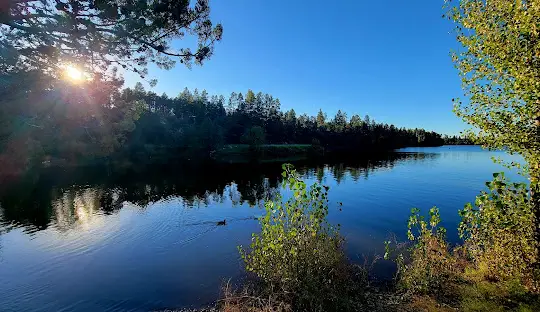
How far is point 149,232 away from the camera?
2442cm

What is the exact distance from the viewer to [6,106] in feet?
27.7

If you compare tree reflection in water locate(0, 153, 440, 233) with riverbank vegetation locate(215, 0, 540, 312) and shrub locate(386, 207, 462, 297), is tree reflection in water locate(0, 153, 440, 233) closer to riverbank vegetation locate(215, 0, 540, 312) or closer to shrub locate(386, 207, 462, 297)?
shrub locate(386, 207, 462, 297)

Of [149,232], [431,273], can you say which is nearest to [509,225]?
[431,273]

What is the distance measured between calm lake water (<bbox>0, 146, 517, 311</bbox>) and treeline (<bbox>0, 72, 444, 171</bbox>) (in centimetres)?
670

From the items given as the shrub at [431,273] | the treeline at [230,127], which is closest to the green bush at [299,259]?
the shrub at [431,273]

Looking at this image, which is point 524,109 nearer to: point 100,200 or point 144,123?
point 100,200

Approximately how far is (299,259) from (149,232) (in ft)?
59.8

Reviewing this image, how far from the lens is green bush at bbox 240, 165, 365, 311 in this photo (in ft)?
31.8

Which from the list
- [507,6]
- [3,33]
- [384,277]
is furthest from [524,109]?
[3,33]

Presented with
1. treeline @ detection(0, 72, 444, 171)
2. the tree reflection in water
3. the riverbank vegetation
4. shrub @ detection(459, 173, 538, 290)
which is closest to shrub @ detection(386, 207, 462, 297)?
the riverbank vegetation

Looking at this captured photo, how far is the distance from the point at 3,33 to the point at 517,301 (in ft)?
63.5

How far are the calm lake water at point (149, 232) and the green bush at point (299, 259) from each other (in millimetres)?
5236

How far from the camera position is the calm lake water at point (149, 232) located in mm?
14875

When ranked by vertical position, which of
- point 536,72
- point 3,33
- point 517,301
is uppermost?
point 3,33
